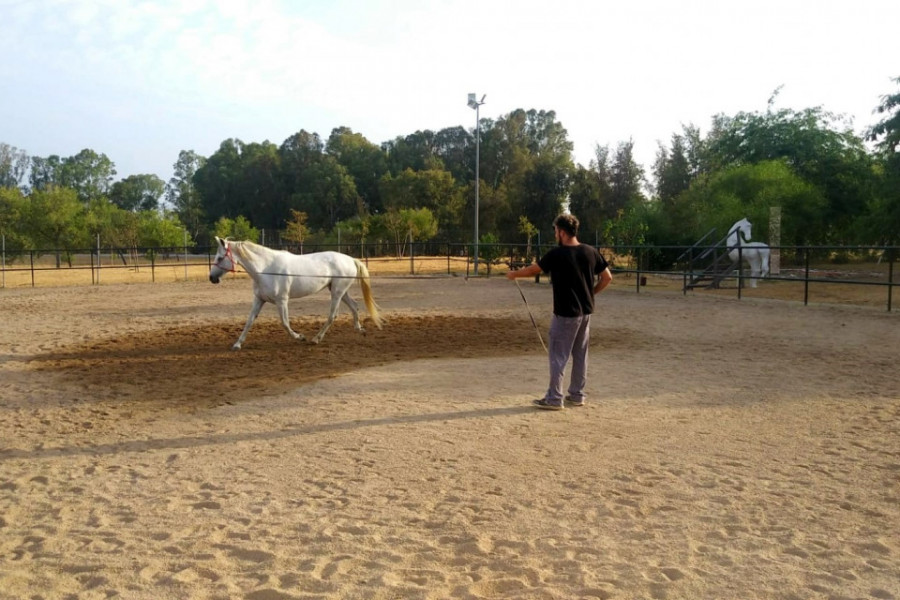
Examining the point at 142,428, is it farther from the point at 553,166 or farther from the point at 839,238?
the point at 553,166

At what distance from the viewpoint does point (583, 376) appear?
6199mm

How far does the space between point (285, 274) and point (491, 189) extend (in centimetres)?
4368

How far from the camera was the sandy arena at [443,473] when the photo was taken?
3.05m

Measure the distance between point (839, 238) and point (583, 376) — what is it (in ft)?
88.3

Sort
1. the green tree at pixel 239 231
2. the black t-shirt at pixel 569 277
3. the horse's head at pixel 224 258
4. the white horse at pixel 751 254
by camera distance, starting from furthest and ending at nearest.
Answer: the green tree at pixel 239 231 < the white horse at pixel 751 254 < the horse's head at pixel 224 258 < the black t-shirt at pixel 569 277

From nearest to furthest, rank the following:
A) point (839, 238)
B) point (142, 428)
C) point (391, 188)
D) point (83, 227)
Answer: point (142, 428), point (839, 238), point (83, 227), point (391, 188)

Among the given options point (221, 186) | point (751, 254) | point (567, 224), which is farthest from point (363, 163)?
point (567, 224)

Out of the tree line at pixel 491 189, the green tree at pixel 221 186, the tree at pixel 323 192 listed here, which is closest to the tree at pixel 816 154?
the tree line at pixel 491 189

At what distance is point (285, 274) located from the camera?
971cm

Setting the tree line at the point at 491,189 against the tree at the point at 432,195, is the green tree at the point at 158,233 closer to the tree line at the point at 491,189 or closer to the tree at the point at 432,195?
the tree line at the point at 491,189

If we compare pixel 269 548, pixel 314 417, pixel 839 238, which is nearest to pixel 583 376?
pixel 314 417

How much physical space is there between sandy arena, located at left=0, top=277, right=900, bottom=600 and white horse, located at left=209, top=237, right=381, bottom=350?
0.83 meters

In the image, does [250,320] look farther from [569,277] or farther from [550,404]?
[569,277]

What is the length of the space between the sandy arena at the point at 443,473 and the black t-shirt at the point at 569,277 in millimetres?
920
